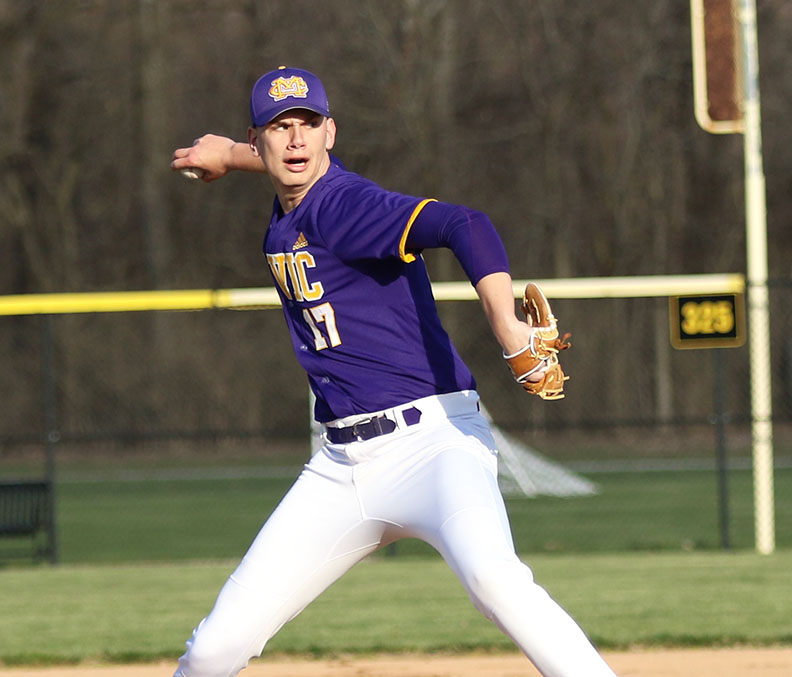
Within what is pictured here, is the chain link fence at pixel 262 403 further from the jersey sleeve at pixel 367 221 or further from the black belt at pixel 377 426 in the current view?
the jersey sleeve at pixel 367 221

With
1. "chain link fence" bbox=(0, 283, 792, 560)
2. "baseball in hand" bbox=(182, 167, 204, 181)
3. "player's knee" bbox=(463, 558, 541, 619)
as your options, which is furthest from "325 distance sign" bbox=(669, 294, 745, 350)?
"chain link fence" bbox=(0, 283, 792, 560)

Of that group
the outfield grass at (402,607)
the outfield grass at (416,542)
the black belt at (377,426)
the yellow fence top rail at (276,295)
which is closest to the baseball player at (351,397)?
the black belt at (377,426)

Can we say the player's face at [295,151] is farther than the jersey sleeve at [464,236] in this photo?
Yes

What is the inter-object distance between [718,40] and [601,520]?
5733 mm

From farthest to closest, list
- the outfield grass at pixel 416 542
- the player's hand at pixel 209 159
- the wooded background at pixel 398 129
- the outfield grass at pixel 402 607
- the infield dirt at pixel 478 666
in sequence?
the wooded background at pixel 398 129 < the outfield grass at pixel 416 542 < the outfield grass at pixel 402 607 < the infield dirt at pixel 478 666 < the player's hand at pixel 209 159

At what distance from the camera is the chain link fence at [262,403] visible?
19.1 meters

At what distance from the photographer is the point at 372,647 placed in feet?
22.0

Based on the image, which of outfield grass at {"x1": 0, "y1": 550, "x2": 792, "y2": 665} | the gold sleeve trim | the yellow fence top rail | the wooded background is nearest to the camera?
the gold sleeve trim

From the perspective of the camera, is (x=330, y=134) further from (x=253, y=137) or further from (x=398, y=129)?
(x=398, y=129)

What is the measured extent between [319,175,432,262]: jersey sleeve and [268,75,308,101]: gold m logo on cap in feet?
1.01

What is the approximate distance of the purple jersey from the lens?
3.78 meters

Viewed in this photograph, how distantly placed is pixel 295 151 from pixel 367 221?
42 centimetres

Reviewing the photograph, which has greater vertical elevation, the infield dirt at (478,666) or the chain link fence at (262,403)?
the infield dirt at (478,666)

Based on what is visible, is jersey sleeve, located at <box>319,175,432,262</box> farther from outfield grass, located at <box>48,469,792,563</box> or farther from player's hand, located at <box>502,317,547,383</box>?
outfield grass, located at <box>48,469,792,563</box>
